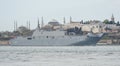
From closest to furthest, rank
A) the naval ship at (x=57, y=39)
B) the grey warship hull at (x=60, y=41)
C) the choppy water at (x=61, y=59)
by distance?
1. the choppy water at (x=61, y=59)
2. the grey warship hull at (x=60, y=41)
3. the naval ship at (x=57, y=39)

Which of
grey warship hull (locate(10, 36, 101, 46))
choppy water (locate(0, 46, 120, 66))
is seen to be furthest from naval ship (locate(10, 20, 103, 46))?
choppy water (locate(0, 46, 120, 66))

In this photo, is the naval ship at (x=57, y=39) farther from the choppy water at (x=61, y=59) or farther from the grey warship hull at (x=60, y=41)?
the choppy water at (x=61, y=59)

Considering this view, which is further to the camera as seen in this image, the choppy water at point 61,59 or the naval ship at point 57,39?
the naval ship at point 57,39

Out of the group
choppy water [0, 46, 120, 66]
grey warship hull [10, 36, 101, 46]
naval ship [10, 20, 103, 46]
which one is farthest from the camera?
naval ship [10, 20, 103, 46]

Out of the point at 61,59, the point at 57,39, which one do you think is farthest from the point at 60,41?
the point at 61,59

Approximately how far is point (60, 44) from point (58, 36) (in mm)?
4572

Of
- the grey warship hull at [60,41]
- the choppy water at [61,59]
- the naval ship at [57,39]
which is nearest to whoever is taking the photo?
the choppy water at [61,59]

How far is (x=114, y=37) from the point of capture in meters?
190

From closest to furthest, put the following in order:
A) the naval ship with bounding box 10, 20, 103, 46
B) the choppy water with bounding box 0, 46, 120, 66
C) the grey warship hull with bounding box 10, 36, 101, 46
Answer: the choppy water with bounding box 0, 46, 120, 66
the grey warship hull with bounding box 10, 36, 101, 46
the naval ship with bounding box 10, 20, 103, 46

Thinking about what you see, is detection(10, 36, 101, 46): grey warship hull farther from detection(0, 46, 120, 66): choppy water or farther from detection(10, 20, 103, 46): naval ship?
detection(0, 46, 120, 66): choppy water

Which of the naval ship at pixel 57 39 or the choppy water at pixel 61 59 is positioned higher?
the naval ship at pixel 57 39

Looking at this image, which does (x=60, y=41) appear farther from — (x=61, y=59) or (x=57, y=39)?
(x=61, y=59)

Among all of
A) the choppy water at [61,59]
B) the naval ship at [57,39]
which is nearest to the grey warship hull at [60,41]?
the naval ship at [57,39]

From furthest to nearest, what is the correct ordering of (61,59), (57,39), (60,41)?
(57,39) → (60,41) → (61,59)
